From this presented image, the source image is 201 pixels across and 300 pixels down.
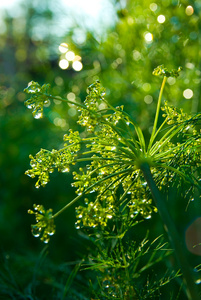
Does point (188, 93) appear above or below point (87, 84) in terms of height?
below

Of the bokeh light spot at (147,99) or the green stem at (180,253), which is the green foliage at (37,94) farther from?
the bokeh light spot at (147,99)

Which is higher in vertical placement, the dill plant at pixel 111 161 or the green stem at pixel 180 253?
the dill plant at pixel 111 161

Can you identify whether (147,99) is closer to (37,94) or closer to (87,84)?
(87,84)

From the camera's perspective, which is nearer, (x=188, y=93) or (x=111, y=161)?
(x=111, y=161)

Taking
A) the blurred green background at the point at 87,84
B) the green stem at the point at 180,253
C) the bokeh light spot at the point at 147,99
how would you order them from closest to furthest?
the green stem at the point at 180,253 → the blurred green background at the point at 87,84 → the bokeh light spot at the point at 147,99

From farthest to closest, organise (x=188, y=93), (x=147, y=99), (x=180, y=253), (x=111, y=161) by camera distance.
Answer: (x=147, y=99) → (x=188, y=93) → (x=111, y=161) → (x=180, y=253)

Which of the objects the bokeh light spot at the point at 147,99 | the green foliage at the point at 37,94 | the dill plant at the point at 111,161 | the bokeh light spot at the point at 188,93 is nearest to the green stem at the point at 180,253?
the dill plant at the point at 111,161

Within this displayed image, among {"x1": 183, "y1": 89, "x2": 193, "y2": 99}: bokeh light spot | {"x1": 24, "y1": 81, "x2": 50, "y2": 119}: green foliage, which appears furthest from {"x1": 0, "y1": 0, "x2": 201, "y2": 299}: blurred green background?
{"x1": 24, "y1": 81, "x2": 50, "y2": 119}: green foliage

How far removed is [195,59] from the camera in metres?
1.13

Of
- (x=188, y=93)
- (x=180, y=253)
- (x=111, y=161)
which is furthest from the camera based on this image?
(x=188, y=93)

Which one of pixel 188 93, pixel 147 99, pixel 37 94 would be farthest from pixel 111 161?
pixel 147 99

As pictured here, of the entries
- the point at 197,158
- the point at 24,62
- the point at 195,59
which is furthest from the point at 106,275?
the point at 24,62

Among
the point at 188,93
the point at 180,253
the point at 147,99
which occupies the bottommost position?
the point at 180,253

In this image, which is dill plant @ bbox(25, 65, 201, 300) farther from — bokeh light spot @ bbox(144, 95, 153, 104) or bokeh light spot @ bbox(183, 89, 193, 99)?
bokeh light spot @ bbox(144, 95, 153, 104)
